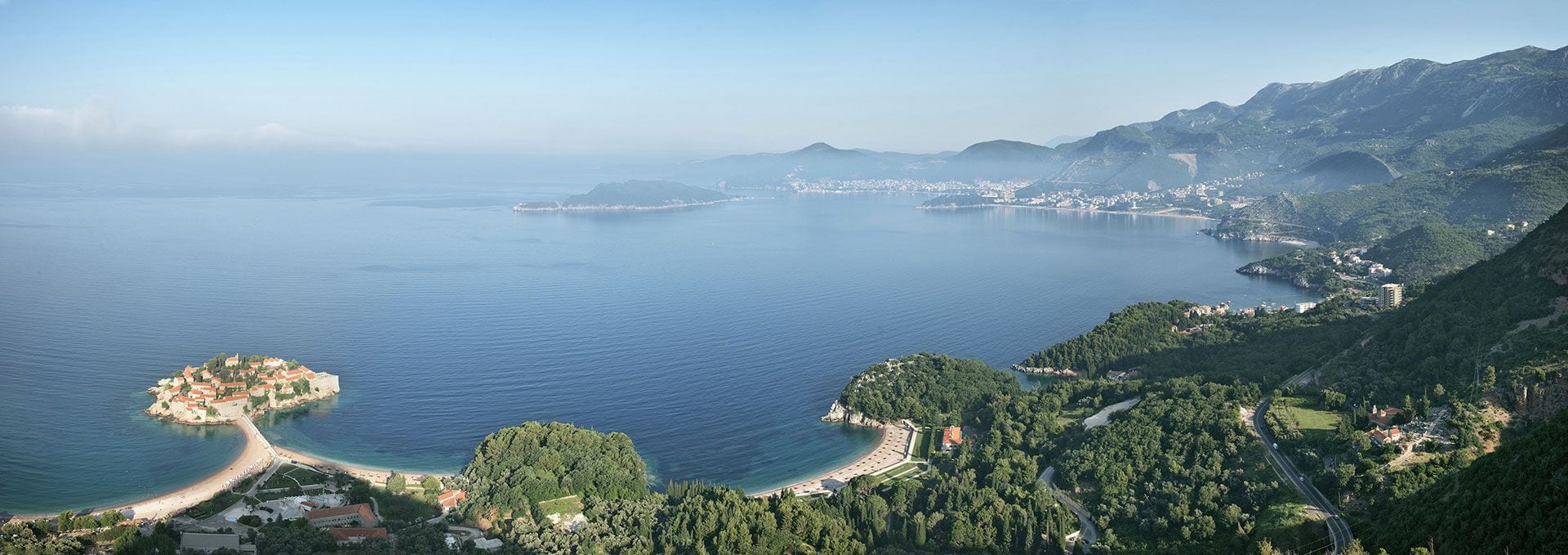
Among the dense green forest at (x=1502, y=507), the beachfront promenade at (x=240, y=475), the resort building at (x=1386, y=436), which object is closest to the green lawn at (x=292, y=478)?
the beachfront promenade at (x=240, y=475)

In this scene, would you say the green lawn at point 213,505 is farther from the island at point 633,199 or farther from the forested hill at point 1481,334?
the island at point 633,199

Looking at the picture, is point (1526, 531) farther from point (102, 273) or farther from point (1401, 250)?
point (102, 273)

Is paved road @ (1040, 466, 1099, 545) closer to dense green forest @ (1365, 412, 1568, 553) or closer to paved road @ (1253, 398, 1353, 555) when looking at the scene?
paved road @ (1253, 398, 1353, 555)

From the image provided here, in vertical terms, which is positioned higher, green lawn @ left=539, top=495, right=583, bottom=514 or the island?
the island

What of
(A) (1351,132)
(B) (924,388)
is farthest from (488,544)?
(A) (1351,132)

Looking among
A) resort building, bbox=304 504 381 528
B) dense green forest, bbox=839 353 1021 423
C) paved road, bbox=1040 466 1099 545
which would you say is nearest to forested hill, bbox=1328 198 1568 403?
paved road, bbox=1040 466 1099 545

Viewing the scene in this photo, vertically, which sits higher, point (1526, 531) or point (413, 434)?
point (1526, 531)

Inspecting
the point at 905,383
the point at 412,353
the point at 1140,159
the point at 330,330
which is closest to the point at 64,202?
the point at 330,330
